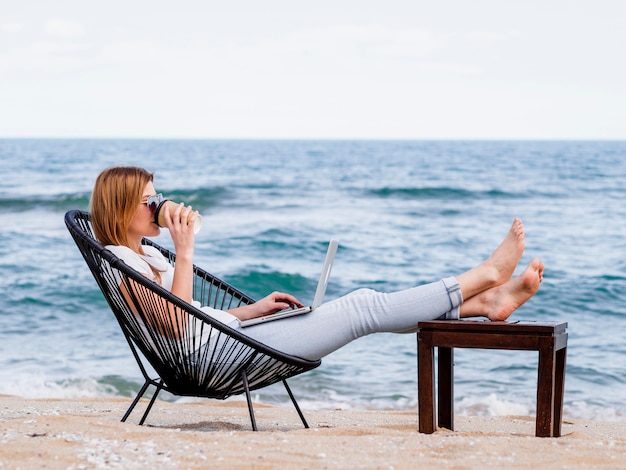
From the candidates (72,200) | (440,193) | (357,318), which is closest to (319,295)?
(357,318)

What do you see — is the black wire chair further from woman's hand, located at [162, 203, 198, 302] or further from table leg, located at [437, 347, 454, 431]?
table leg, located at [437, 347, 454, 431]

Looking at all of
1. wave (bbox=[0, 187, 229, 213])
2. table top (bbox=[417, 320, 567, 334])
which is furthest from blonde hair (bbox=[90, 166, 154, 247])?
wave (bbox=[0, 187, 229, 213])

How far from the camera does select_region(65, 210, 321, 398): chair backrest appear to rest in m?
2.84

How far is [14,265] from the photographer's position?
9.93 metres

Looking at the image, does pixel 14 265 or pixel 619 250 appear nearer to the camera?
pixel 14 265

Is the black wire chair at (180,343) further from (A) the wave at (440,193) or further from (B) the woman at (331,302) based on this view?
(A) the wave at (440,193)

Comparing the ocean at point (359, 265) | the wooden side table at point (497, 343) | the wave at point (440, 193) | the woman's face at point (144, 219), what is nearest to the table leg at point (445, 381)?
the wooden side table at point (497, 343)

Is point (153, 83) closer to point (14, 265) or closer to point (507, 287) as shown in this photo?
point (14, 265)

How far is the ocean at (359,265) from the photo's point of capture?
→ 18.5 feet

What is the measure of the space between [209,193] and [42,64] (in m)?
20.1

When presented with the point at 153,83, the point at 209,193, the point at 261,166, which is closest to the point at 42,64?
the point at 153,83

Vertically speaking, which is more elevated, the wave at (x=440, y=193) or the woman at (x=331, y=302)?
the woman at (x=331, y=302)

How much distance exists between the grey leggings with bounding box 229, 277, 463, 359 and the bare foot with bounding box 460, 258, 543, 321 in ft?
0.25

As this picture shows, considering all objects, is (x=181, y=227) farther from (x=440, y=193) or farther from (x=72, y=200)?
(x=440, y=193)
